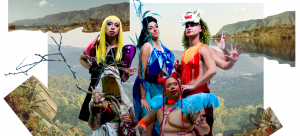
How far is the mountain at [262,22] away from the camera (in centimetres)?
442

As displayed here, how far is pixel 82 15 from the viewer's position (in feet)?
16.5

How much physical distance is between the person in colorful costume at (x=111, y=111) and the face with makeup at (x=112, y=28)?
14.0 inches

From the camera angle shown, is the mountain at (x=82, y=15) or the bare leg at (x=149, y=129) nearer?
the bare leg at (x=149, y=129)

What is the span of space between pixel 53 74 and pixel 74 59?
1.28 feet

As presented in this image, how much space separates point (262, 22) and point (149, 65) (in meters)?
1.98

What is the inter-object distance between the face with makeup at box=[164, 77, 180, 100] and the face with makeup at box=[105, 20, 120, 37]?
2.57ft

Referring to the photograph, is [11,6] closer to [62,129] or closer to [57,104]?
[57,104]

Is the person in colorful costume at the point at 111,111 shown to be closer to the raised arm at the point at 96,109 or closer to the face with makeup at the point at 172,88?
the raised arm at the point at 96,109

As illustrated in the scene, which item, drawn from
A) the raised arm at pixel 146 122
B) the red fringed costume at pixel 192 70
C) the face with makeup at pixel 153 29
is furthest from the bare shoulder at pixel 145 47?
the raised arm at pixel 146 122

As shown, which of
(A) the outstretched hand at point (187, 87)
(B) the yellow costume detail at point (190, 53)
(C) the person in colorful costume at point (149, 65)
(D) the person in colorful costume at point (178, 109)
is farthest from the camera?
(C) the person in colorful costume at point (149, 65)

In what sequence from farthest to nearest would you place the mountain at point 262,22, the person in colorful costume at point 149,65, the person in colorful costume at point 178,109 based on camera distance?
the mountain at point 262,22, the person in colorful costume at point 149,65, the person in colorful costume at point 178,109

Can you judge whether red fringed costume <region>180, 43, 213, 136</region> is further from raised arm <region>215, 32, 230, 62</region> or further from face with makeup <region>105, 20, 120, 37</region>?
face with makeup <region>105, 20, 120, 37</region>

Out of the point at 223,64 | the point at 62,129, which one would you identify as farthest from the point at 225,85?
the point at 62,129

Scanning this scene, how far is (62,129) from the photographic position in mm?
4656
